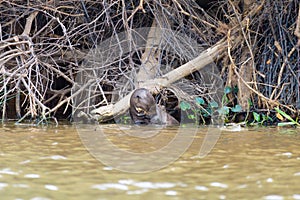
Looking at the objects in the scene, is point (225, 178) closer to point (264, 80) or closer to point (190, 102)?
point (190, 102)

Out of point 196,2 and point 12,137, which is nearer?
point 12,137

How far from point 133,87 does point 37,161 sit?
211 centimetres

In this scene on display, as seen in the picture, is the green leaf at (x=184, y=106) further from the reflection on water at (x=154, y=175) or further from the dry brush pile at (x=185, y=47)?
the reflection on water at (x=154, y=175)

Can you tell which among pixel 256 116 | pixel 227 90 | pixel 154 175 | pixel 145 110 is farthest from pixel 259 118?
pixel 154 175

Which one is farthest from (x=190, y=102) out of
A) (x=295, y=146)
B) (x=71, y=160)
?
(x=71, y=160)

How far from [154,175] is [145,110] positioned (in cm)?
200

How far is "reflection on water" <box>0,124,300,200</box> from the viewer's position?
1039mm

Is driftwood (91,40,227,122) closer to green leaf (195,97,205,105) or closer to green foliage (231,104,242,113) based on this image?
green leaf (195,97,205,105)

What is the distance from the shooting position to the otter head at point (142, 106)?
10.5ft

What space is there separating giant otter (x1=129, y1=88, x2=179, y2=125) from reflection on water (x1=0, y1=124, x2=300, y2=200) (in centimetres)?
135

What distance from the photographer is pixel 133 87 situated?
352 cm

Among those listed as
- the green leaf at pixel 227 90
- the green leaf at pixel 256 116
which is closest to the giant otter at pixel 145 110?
the green leaf at pixel 227 90

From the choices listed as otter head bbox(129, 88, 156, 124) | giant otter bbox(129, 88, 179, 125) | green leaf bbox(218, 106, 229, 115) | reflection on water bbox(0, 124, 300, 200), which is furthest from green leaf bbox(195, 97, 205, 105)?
reflection on water bbox(0, 124, 300, 200)

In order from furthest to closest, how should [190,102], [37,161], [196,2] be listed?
[196,2] < [190,102] < [37,161]
